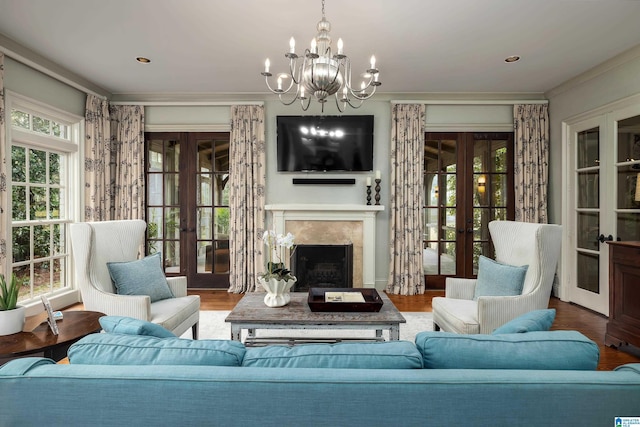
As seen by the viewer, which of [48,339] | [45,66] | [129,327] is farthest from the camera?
[45,66]

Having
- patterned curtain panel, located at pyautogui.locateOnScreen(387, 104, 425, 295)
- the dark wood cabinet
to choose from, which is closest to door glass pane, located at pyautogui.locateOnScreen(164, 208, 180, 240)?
patterned curtain panel, located at pyautogui.locateOnScreen(387, 104, 425, 295)

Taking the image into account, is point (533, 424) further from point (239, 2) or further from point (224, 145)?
point (224, 145)

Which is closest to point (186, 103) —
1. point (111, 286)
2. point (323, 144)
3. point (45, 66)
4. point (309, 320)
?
point (45, 66)

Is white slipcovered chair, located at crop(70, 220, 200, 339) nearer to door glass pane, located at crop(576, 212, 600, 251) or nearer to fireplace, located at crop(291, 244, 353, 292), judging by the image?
fireplace, located at crop(291, 244, 353, 292)

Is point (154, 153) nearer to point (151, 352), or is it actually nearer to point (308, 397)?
point (151, 352)

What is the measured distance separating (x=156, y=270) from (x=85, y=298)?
0.51 meters

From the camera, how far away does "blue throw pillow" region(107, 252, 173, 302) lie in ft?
8.89

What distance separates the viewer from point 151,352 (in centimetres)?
111

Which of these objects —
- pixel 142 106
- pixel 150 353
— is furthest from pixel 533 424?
pixel 142 106

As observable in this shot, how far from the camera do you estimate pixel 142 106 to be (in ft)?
16.4

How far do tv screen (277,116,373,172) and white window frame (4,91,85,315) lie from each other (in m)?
2.47

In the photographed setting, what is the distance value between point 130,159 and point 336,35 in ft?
11.0

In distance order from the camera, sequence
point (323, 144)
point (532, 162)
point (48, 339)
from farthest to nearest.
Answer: point (323, 144) < point (532, 162) < point (48, 339)

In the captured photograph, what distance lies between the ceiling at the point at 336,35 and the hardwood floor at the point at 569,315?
2.71 metres
